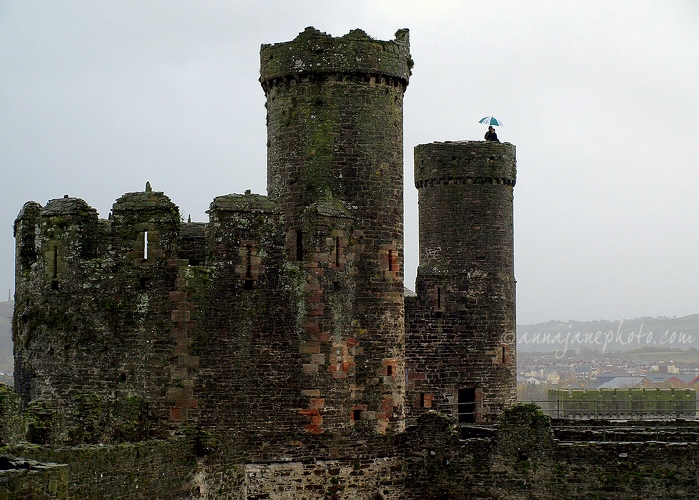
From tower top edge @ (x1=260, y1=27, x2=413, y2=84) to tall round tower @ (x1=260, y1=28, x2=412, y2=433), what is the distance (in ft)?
0.07

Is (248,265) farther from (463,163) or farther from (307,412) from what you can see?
(463,163)

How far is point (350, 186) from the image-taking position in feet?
101

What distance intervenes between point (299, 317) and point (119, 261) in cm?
378

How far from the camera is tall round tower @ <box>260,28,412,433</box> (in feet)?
98.3

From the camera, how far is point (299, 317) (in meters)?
29.4

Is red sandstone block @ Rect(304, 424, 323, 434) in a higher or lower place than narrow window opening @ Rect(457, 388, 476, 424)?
lower

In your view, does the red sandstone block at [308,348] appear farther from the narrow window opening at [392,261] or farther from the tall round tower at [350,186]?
the narrow window opening at [392,261]

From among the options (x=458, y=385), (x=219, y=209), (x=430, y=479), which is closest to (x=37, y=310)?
(x=219, y=209)

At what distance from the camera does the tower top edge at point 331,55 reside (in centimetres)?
3070

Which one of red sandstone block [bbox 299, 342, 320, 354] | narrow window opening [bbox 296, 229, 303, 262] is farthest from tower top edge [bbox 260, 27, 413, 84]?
red sandstone block [bbox 299, 342, 320, 354]

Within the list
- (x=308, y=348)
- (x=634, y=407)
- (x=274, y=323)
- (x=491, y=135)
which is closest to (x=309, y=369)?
(x=308, y=348)

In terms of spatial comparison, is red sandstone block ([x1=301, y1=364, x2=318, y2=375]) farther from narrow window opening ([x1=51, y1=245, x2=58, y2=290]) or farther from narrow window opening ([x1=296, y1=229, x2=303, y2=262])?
narrow window opening ([x1=51, y1=245, x2=58, y2=290])

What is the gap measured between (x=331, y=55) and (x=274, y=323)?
5830 millimetres

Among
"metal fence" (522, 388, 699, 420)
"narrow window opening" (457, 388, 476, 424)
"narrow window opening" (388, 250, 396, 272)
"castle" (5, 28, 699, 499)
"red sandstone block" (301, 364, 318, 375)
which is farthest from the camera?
"metal fence" (522, 388, 699, 420)
